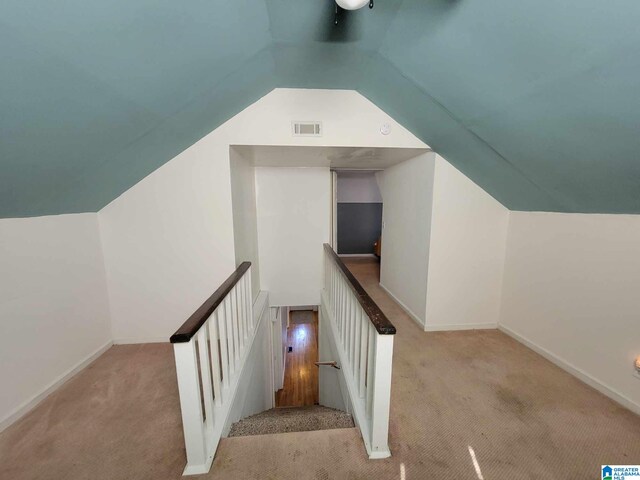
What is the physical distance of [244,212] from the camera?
287 cm

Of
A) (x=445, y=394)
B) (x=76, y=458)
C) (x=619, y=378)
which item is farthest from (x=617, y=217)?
(x=76, y=458)

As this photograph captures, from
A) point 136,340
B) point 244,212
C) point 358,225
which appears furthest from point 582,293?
point 358,225

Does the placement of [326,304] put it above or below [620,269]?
below

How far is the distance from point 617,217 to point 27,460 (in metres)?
3.98

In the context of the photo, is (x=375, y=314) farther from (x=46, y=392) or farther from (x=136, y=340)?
(x=136, y=340)

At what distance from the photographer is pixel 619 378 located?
5.51 ft

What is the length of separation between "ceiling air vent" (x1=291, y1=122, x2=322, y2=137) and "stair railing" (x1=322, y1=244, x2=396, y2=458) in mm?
1285

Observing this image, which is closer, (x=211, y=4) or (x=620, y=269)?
(x=211, y=4)

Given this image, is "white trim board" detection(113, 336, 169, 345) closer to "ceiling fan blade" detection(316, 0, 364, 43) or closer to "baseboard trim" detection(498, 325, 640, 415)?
"ceiling fan blade" detection(316, 0, 364, 43)

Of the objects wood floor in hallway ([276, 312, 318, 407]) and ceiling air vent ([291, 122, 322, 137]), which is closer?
ceiling air vent ([291, 122, 322, 137])

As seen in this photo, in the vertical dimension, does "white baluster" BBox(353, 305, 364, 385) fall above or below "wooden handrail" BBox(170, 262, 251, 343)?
below

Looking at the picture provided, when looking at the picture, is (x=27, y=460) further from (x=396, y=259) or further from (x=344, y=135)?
(x=396, y=259)

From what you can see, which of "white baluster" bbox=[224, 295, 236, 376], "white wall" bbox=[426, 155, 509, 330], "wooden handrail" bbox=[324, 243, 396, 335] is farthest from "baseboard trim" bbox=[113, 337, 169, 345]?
"white wall" bbox=[426, 155, 509, 330]

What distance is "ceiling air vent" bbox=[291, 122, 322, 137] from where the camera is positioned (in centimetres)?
233
